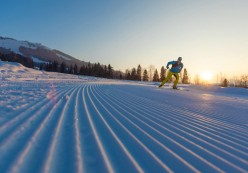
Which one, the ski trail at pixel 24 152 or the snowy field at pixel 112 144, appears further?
the snowy field at pixel 112 144

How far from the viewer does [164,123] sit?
603 cm

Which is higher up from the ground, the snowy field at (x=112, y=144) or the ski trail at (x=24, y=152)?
the ski trail at (x=24, y=152)

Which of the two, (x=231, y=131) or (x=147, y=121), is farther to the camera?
(x=147, y=121)

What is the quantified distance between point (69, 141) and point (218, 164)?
81.7 inches

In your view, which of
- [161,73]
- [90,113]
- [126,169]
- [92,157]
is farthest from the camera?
[161,73]

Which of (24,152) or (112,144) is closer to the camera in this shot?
(24,152)

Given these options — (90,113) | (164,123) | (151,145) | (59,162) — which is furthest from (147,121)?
(59,162)

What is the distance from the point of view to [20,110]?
6.13m

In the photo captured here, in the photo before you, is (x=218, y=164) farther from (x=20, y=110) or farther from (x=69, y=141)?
(x=20, y=110)

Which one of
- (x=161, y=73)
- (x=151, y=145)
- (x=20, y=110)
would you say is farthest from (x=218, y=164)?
(x=161, y=73)

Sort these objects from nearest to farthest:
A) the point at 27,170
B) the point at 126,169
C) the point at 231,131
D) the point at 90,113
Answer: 1. the point at 27,170
2. the point at 126,169
3. the point at 231,131
4. the point at 90,113

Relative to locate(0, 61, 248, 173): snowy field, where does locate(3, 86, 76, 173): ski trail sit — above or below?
above

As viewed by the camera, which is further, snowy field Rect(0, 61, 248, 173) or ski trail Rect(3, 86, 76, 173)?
snowy field Rect(0, 61, 248, 173)

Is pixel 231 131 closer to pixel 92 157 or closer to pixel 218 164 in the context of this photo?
pixel 218 164
